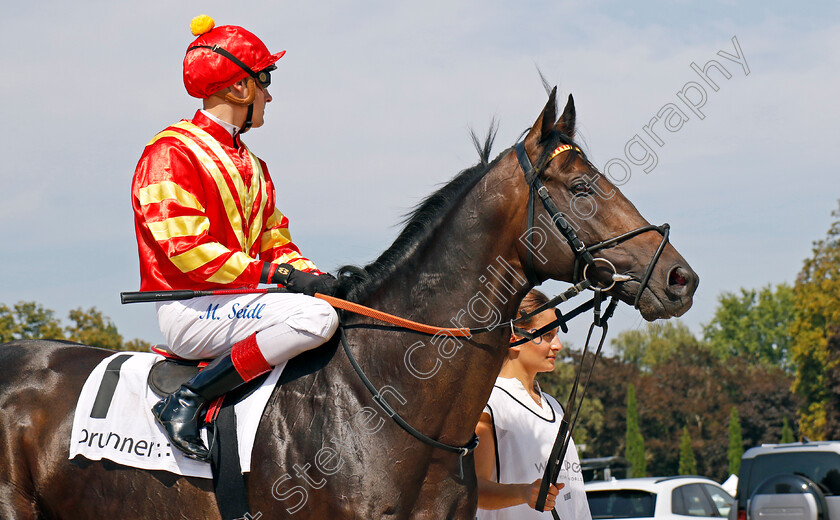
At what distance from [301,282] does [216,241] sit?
0.40 m

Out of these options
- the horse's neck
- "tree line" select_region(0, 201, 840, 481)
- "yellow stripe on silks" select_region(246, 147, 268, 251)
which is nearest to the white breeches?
the horse's neck

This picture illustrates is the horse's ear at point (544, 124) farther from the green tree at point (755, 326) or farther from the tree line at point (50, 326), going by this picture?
the green tree at point (755, 326)

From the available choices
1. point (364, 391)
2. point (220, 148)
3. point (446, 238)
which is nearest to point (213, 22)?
point (220, 148)

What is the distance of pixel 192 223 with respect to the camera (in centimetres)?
369

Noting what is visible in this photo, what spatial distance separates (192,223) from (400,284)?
0.92m

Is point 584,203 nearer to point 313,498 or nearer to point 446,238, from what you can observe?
point 446,238

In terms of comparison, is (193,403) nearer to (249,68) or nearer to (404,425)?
(404,425)

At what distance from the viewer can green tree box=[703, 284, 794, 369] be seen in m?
78.4

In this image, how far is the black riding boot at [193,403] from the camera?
3471mm

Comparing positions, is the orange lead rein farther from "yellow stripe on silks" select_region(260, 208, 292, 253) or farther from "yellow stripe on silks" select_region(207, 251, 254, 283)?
"yellow stripe on silks" select_region(260, 208, 292, 253)

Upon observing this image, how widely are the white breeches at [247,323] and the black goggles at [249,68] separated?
113 centimetres

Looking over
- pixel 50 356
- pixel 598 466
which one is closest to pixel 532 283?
pixel 50 356

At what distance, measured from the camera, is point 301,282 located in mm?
3750

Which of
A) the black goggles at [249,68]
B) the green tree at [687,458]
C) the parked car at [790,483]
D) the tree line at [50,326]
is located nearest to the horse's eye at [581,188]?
the black goggles at [249,68]
